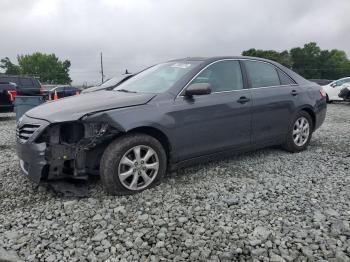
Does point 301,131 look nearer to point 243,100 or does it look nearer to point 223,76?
point 243,100

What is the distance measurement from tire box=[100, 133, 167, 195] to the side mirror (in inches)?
28.5

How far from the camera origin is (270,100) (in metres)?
5.02

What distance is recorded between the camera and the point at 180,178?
439 cm

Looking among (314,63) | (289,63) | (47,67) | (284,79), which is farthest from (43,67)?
(284,79)

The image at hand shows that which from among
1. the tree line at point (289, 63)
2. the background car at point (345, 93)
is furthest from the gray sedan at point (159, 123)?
the tree line at point (289, 63)

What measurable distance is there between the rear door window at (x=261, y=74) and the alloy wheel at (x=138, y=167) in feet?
6.52

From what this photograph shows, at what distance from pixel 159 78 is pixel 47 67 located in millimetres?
89547

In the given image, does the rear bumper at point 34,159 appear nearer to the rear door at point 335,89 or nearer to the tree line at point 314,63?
the rear door at point 335,89

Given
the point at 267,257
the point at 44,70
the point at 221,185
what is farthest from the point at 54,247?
the point at 44,70

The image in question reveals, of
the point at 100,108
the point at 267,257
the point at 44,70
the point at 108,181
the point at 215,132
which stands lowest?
the point at 267,257

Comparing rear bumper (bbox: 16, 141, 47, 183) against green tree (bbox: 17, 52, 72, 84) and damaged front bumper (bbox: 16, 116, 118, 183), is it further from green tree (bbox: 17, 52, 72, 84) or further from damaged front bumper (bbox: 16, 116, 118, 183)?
green tree (bbox: 17, 52, 72, 84)

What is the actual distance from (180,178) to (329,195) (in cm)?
176

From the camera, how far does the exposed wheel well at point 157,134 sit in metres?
3.88

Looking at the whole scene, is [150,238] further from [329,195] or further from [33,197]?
[329,195]
